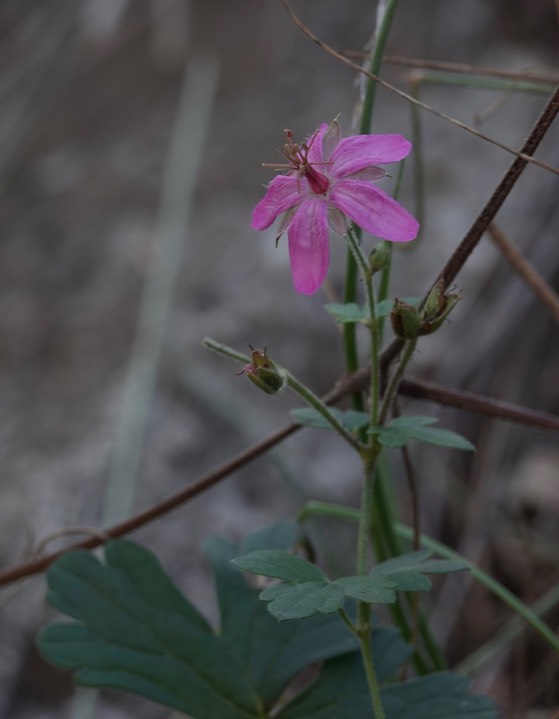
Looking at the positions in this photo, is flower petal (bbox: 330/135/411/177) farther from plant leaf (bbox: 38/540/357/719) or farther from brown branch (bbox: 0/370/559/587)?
plant leaf (bbox: 38/540/357/719)

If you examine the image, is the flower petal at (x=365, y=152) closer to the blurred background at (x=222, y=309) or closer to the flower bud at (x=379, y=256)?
the flower bud at (x=379, y=256)

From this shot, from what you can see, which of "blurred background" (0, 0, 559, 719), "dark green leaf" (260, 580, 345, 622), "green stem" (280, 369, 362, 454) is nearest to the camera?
"dark green leaf" (260, 580, 345, 622)

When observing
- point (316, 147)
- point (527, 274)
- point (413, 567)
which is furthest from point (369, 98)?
point (413, 567)

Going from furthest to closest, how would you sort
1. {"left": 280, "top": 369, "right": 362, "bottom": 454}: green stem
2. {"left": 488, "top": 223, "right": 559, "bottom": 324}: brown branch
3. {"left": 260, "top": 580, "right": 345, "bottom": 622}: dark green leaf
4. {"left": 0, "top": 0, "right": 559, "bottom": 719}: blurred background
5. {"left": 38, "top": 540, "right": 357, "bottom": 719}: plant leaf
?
{"left": 0, "top": 0, "right": 559, "bottom": 719}: blurred background → {"left": 488, "top": 223, "right": 559, "bottom": 324}: brown branch → {"left": 38, "top": 540, "right": 357, "bottom": 719}: plant leaf → {"left": 280, "top": 369, "right": 362, "bottom": 454}: green stem → {"left": 260, "top": 580, "right": 345, "bottom": 622}: dark green leaf

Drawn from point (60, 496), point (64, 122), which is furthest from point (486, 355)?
point (64, 122)

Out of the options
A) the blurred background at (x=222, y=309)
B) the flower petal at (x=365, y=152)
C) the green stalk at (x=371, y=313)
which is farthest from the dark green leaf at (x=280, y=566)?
the blurred background at (x=222, y=309)

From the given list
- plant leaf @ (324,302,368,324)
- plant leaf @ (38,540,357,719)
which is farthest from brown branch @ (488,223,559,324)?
plant leaf @ (38,540,357,719)
